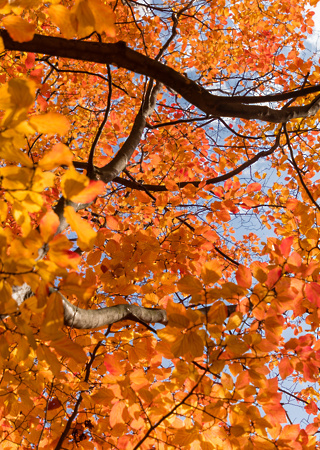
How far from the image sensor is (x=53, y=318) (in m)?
1.09

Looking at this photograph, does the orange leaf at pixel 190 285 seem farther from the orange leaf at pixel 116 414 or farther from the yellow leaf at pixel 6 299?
the orange leaf at pixel 116 414

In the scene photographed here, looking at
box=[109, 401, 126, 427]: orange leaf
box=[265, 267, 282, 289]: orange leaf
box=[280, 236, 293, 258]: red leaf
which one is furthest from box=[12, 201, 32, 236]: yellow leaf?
box=[280, 236, 293, 258]: red leaf

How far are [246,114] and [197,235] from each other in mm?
1534

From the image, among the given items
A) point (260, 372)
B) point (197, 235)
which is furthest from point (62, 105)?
point (260, 372)

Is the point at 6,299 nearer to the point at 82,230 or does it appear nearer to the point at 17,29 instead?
the point at 82,230

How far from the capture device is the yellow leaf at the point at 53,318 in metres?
1.08

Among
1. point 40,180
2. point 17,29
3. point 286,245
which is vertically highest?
point 286,245

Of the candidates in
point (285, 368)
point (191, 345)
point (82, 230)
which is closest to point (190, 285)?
point (191, 345)

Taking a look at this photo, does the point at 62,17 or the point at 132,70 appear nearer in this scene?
the point at 62,17

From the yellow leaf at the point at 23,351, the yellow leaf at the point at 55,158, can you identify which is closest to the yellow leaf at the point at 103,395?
the yellow leaf at the point at 23,351

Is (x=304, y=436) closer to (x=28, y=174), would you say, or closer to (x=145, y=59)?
(x=28, y=174)

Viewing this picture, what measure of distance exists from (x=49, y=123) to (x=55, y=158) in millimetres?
125

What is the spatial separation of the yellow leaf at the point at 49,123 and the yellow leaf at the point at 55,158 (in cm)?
6

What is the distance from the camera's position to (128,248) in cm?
258
